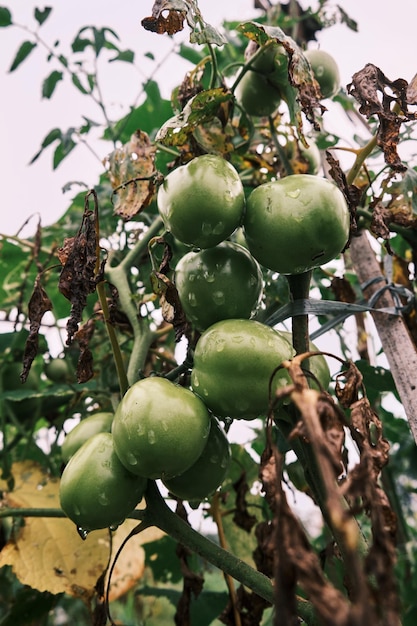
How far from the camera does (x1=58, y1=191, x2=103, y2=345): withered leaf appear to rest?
0.73 meters

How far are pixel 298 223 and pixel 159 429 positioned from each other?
292 millimetres

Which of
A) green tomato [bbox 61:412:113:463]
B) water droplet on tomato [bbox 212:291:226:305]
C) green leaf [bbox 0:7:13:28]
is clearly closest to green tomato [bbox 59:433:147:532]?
green tomato [bbox 61:412:113:463]

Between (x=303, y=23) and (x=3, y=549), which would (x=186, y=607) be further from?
(x=303, y=23)

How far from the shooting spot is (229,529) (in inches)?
53.7

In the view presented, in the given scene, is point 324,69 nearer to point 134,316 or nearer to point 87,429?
point 134,316

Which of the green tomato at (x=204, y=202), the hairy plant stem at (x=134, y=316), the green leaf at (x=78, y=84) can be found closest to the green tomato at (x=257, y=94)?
the hairy plant stem at (x=134, y=316)

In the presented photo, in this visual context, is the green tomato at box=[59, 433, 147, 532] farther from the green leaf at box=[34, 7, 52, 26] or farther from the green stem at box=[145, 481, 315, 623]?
the green leaf at box=[34, 7, 52, 26]

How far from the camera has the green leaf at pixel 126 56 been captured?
159 cm

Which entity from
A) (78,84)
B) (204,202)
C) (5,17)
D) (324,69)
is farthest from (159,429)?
(5,17)

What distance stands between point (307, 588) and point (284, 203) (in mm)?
460

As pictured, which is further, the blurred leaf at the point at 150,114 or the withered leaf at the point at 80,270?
A: the blurred leaf at the point at 150,114

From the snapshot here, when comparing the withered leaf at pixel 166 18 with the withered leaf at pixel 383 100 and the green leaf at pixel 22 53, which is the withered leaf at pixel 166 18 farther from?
the green leaf at pixel 22 53

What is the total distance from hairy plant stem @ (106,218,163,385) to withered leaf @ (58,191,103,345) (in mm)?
124

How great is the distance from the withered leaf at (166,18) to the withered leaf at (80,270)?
23 centimetres
